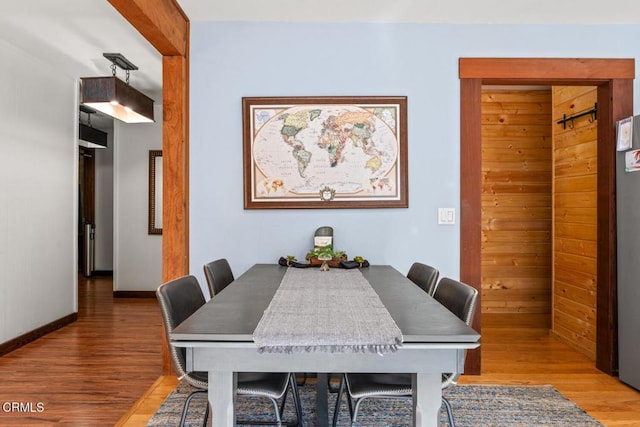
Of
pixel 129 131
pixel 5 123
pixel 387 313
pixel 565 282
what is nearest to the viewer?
pixel 387 313

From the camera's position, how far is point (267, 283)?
86.9 inches

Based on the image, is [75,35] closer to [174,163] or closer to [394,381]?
[174,163]

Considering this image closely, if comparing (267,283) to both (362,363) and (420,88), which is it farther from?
(420,88)

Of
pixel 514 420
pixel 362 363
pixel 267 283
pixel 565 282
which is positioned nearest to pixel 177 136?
pixel 267 283

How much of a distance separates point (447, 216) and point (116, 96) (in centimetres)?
268

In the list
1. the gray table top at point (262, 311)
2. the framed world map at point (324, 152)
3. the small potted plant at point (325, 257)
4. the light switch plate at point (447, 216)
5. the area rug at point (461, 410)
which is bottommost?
the area rug at point (461, 410)

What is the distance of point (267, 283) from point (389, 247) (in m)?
1.17

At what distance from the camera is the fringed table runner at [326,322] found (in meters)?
1.32

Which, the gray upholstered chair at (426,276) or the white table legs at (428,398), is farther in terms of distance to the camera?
the gray upholstered chair at (426,276)

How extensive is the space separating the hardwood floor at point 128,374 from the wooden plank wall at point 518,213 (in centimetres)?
59

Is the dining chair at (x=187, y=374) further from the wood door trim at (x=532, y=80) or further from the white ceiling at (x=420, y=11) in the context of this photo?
the white ceiling at (x=420, y=11)

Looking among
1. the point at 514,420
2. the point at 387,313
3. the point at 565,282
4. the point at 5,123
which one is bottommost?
the point at 514,420

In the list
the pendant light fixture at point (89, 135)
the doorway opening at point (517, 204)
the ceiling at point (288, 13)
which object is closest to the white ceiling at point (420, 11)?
the ceiling at point (288, 13)

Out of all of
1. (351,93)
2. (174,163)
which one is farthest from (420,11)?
(174,163)
